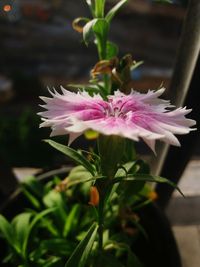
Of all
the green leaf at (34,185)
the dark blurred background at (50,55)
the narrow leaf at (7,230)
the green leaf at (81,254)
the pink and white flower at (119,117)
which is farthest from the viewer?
the dark blurred background at (50,55)

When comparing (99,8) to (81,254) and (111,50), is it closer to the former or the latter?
(111,50)

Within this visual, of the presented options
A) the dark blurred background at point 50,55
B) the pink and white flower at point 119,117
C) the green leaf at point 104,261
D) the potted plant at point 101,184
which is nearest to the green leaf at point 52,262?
the potted plant at point 101,184

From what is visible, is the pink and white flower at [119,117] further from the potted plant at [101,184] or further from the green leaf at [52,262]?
the green leaf at [52,262]

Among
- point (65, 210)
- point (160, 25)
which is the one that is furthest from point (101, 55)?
point (160, 25)

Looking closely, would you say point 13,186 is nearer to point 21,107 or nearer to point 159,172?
point 159,172

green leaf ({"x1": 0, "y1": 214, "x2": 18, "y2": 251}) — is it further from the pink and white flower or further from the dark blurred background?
the dark blurred background

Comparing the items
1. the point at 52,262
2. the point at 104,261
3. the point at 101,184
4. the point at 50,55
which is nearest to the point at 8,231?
the point at 52,262
